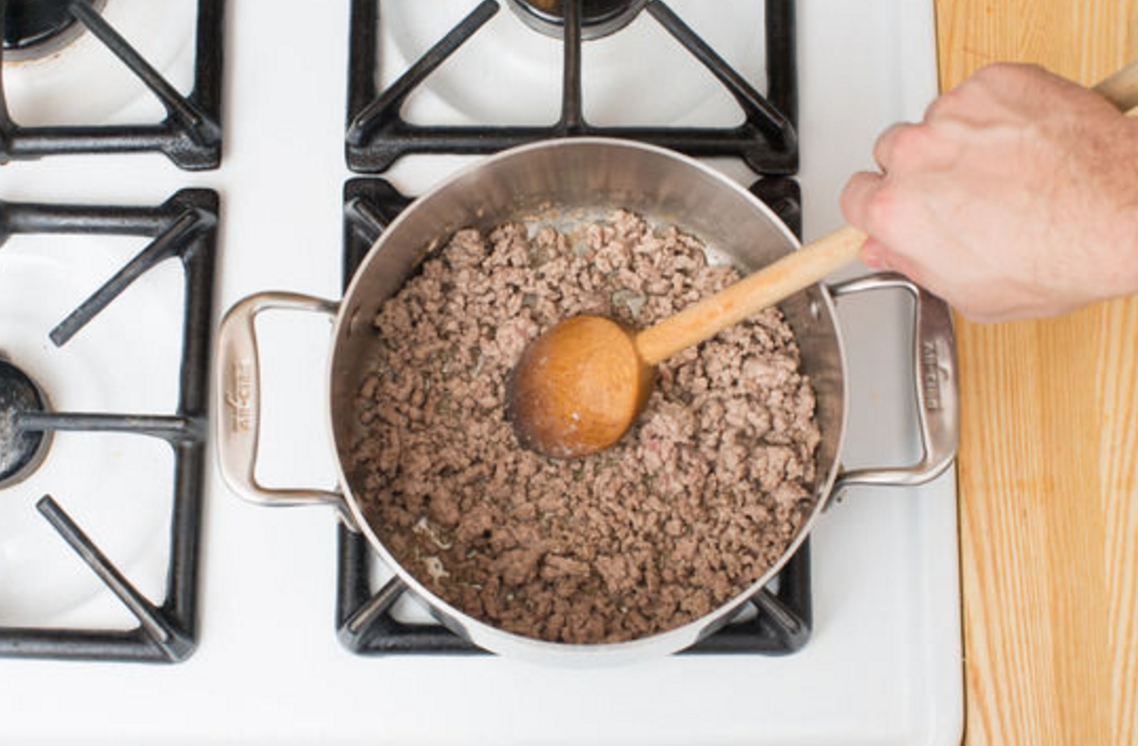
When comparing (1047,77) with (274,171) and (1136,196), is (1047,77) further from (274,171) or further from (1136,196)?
(274,171)

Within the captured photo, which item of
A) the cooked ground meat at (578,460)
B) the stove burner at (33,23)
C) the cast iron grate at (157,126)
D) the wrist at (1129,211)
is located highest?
the stove burner at (33,23)

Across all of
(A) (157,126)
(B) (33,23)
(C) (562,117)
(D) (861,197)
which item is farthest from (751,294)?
(B) (33,23)

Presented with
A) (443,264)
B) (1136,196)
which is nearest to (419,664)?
(443,264)

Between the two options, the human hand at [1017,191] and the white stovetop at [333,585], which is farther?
the white stovetop at [333,585]

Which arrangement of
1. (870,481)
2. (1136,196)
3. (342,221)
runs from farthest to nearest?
(342,221)
(870,481)
(1136,196)

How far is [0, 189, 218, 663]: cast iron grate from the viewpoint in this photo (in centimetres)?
67

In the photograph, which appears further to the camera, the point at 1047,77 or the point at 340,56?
the point at 340,56

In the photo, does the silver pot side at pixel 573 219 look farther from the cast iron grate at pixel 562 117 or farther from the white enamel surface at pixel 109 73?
the white enamel surface at pixel 109 73

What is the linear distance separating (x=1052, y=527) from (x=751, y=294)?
0.29m

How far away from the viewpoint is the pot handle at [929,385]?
642 mm

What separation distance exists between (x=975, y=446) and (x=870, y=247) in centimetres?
23

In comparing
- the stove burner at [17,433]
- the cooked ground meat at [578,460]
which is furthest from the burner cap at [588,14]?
the stove burner at [17,433]

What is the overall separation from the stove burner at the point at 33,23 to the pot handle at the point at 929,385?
1.84 ft

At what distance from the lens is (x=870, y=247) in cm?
58
